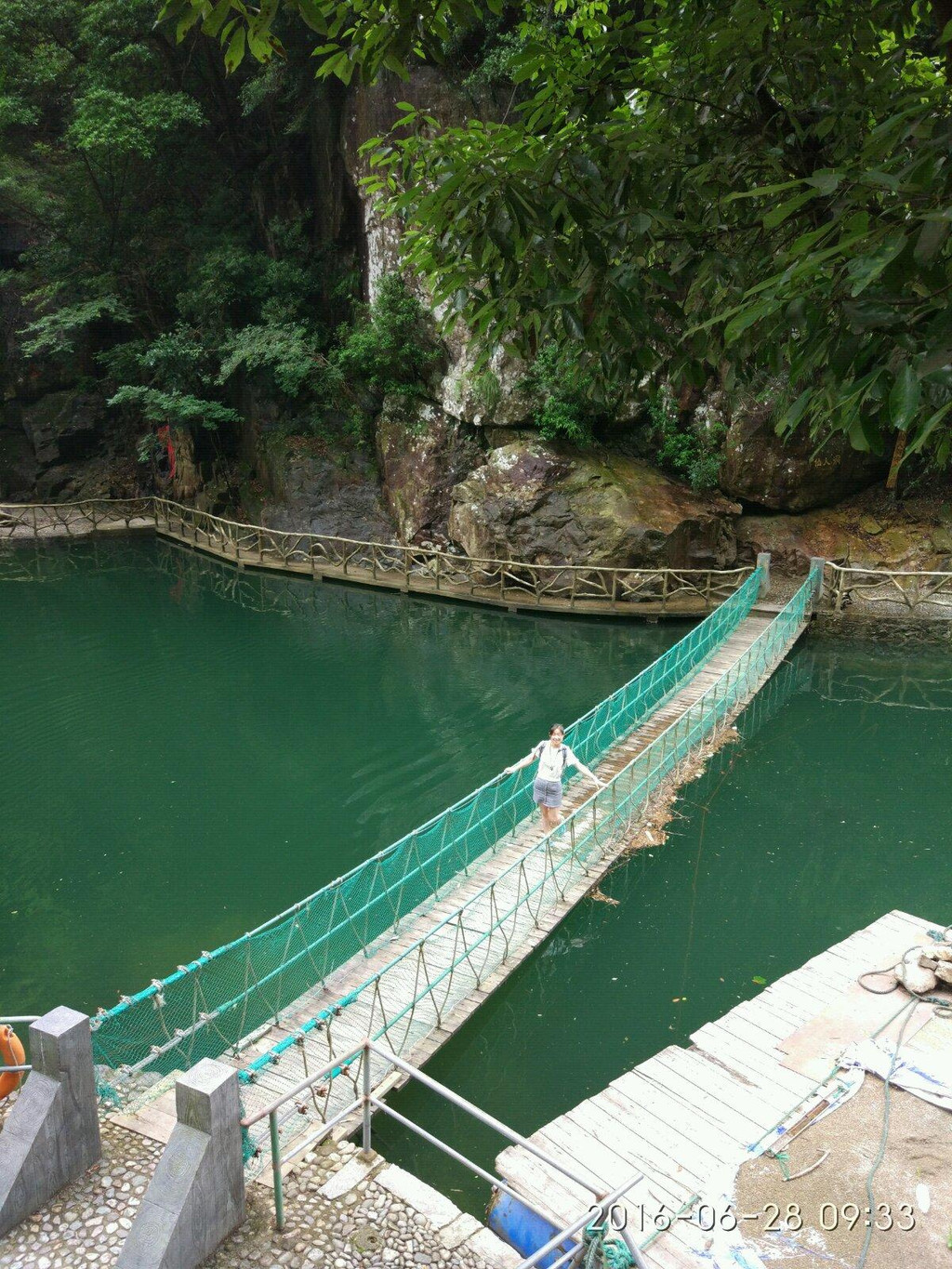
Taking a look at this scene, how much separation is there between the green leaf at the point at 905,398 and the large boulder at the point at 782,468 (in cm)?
1649

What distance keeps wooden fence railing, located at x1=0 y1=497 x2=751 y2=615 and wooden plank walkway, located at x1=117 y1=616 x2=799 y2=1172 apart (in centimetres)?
883

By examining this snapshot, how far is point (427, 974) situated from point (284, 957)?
1058 millimetres

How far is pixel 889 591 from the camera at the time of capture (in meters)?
17.1

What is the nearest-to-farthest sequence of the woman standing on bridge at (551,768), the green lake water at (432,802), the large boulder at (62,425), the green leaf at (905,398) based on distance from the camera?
the green leaf at (905,398) → the green lake water at (432,802) → the woman standing on bridge at (551,768) → the large boulder at (62,425)

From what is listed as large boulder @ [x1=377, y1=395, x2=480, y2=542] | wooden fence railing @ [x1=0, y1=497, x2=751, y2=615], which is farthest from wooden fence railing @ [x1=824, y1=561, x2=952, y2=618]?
large boulder @ [x1=377, y1=395, x2=480, y2=542]

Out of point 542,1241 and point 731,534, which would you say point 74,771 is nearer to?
point 542,1241

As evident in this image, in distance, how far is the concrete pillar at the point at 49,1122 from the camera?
382 cm

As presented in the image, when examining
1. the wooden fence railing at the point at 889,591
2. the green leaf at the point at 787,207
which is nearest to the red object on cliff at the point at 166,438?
the wooden fence railing at the point at 889,591

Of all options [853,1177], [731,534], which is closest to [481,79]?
[731,534]

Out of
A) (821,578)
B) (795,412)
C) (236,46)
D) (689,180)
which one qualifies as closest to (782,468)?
(821,578)

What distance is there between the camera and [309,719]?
1319 centimetres

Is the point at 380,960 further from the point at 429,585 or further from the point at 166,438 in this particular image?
the point at 166,438

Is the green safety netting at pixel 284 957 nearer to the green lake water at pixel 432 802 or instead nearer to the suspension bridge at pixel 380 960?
the suspension bridge at pixel 380 960

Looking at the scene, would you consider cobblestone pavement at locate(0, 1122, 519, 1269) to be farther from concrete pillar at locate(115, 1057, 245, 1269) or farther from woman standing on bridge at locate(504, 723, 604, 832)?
woman standing on bridge at locate(504, 723, 604, 832)
